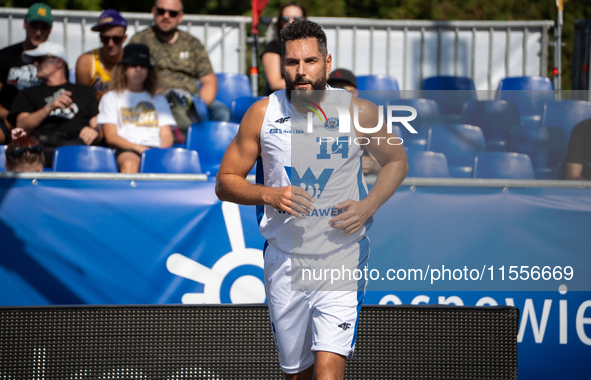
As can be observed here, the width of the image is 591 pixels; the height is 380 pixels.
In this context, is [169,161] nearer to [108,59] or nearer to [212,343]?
[212,343]

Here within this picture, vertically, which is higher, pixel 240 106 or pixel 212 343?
pixel 240 106

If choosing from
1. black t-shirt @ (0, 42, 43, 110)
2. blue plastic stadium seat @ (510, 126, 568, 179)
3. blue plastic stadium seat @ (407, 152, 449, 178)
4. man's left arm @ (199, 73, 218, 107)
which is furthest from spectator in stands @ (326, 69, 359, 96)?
black t-shirt @ (0, 42, 43, 110)

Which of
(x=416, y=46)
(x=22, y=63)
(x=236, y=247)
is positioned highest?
(x=416, y=46)

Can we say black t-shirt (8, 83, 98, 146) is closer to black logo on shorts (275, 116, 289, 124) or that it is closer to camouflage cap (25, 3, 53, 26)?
camouflage cap (25, 3, 53, 26)

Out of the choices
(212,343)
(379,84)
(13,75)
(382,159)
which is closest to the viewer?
(382,159)

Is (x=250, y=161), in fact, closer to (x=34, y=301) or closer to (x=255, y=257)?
(x=255, y=257)

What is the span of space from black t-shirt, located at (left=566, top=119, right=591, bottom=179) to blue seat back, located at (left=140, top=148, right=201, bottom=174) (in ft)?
10.6

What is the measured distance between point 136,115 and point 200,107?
0.83 m

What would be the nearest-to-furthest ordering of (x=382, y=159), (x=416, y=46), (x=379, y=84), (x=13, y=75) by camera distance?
(x=382, y=159)
(x=13, y=75)
(x=379, y=84)
(x=416, y=46)

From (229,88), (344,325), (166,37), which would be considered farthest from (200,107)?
(344,325)

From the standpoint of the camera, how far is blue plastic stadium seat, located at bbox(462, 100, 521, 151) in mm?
6273

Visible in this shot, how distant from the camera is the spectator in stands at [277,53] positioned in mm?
5945

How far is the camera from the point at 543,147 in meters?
5.59

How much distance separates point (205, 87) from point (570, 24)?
15.0m
